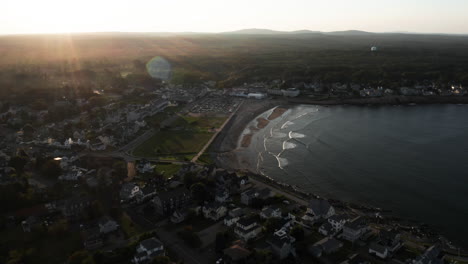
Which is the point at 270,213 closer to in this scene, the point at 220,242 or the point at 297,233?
the point at 297,233

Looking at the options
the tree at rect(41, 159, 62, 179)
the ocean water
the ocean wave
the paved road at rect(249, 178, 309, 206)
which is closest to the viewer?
the paved road at rect(249, 178, 309, 206)

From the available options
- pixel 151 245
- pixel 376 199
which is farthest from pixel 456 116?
pixel 151 245

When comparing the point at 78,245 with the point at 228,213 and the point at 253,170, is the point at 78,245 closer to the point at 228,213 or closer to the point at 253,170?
the point at 228,213

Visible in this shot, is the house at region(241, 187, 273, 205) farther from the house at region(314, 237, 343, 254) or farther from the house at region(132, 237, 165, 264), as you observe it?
the house at region(132, 237, 165, 264)

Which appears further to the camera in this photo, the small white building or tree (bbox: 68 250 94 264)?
the small white building

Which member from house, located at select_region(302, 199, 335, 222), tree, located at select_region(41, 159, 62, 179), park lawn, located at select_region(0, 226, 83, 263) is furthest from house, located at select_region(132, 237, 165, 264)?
tree, located at select_region(41, 159, 62, 179)

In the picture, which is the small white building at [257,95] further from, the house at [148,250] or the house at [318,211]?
the house at [148,250]

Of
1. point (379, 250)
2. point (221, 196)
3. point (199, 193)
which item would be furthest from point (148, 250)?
point (379, 250)
